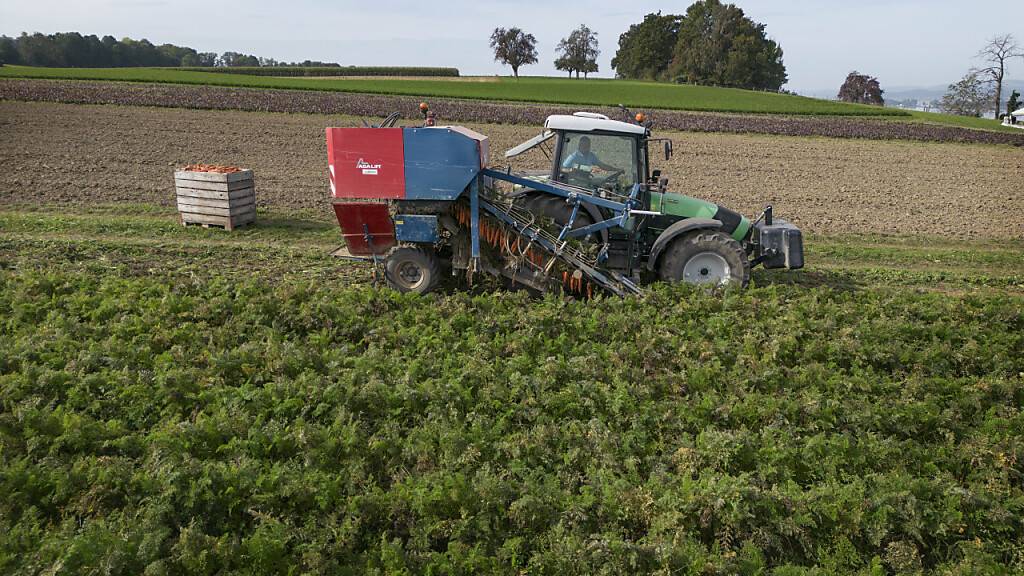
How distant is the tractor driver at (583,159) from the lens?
351 inches

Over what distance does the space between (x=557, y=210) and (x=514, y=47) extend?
87545 mm

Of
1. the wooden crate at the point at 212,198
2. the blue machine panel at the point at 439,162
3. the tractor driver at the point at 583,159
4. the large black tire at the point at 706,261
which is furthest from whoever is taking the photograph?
the wooden crate at the point at 212,198

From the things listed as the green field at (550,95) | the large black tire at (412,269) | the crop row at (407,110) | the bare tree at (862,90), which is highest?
the bare tree at (862,90)

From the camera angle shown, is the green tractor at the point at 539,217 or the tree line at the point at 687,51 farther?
the tree line at the point at 687,51

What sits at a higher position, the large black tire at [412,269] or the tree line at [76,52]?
the tree line at [76,52]

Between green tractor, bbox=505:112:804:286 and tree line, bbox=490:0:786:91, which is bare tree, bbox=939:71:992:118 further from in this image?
green tractor, bbox=505:112:804:286

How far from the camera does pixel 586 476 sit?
5.04 meters

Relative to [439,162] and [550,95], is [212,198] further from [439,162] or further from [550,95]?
[550,95]

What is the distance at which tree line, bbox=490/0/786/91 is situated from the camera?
77.4m

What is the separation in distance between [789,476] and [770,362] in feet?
5.96

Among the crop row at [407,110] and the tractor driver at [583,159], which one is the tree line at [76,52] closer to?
the crop row at [407,110]

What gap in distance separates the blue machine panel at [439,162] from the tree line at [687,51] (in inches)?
3006

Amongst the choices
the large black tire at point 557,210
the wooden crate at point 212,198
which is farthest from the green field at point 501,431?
the wooden crate at point 212,198

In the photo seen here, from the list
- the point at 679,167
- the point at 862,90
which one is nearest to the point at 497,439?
the point at 679,167
